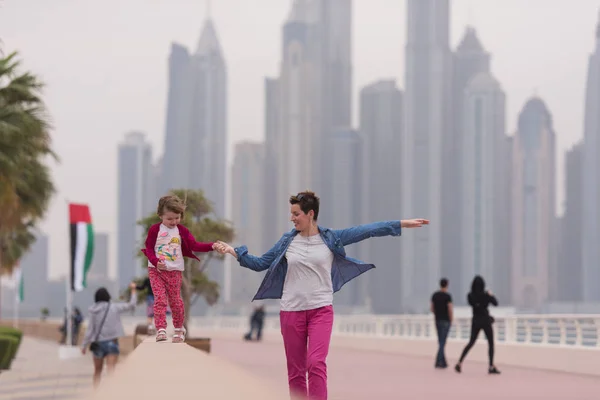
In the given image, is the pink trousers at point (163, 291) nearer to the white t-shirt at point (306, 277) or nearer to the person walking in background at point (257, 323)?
the white t-shirt at point (306, 277)

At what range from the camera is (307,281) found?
8.60 m

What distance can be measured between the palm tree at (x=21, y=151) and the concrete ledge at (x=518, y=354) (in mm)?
10332

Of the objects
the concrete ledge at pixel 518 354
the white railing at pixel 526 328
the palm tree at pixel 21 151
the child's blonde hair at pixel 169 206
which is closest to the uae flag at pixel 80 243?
the palm tree at pixel 21 151

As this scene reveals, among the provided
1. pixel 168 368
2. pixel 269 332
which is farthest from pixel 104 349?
pixel 269 332

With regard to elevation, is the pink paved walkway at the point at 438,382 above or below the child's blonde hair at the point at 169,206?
below

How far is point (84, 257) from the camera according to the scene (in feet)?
106

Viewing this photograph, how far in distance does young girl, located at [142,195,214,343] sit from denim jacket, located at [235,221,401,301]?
54 centimetres

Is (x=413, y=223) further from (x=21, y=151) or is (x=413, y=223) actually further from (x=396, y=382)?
(x=21, y=151)

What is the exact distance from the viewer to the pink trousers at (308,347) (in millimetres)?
8484

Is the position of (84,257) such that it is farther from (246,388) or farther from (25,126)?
(246,388)

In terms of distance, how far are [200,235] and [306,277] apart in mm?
17395

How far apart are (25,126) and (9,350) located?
5.16m

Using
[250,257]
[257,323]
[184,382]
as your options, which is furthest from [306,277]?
[257,323]

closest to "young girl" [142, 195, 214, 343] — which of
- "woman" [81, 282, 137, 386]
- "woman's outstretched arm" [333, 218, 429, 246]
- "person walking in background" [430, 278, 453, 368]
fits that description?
"woman's outstretched arm" [333, 218, 429, 246]
